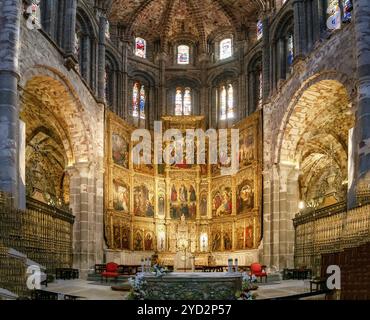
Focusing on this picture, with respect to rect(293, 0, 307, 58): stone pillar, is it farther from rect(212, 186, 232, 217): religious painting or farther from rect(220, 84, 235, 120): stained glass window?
rect(220, 84, 235, 120): stained glass window

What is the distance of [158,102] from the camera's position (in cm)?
3828

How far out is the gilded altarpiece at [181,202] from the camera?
102ft

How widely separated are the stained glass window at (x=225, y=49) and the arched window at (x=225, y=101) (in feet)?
7.37

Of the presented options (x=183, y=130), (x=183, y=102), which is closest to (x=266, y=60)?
(x=183, y=130)

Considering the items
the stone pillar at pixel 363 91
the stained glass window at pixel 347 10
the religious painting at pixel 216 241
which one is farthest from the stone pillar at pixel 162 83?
the stone pillar at pixel 363 91

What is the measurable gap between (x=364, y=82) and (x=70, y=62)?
13866 mm

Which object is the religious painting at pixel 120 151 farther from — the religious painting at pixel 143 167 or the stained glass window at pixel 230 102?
the stained glass window at pixel 230 102

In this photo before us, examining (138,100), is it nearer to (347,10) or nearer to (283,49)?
(283,49)

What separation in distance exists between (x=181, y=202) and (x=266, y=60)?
10.8m

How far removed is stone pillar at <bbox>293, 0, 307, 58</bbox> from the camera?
87.2ft

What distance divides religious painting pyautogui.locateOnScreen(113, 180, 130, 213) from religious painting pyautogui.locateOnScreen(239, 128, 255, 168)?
23.6 ft

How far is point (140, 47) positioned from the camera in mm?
39062
